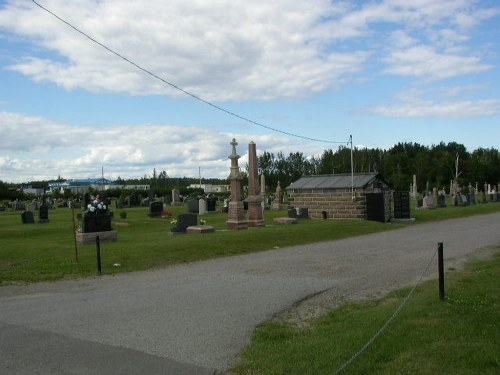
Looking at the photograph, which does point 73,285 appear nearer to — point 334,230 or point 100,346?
point 100,346

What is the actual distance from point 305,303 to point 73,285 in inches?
193

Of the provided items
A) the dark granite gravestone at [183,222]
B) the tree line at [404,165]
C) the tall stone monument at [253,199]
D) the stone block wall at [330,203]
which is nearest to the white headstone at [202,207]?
the stone block wall at [330,203]

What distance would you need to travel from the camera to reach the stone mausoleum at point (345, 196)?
94.5ft

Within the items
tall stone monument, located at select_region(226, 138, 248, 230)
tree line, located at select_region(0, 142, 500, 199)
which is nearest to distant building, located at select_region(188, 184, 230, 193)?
tree line, located at select_region(0, 142, 500, 199)

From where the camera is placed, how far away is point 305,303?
896 cm

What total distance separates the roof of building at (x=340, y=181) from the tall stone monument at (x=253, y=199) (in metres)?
6.20

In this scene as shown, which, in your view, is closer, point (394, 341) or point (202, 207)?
point (394, 341)

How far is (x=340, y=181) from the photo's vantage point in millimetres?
31016

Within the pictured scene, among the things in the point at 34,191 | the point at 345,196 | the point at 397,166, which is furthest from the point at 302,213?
the point at 34,191

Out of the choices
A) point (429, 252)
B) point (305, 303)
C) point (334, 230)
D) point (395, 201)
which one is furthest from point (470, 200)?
point (305, 303)

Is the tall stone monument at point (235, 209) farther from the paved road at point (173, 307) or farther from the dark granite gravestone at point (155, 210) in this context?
the dark granite gravestone at point (155, 210)

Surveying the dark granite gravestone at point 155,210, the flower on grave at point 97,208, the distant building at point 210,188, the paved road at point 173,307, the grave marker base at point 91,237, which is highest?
the distant building at point 210,188

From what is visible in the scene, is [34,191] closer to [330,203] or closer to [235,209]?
[330,203]

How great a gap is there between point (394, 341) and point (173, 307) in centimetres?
369
